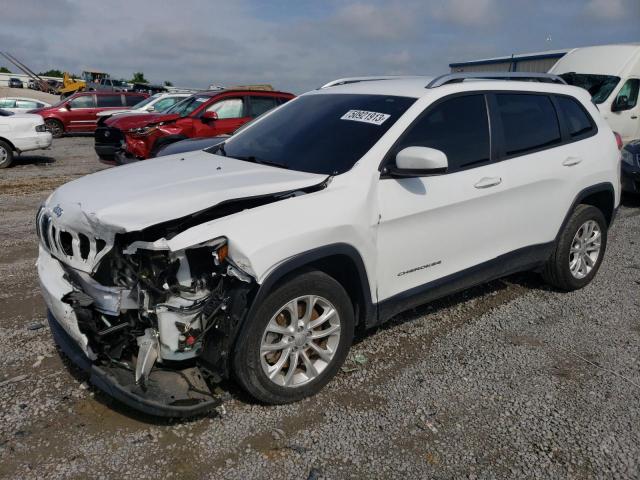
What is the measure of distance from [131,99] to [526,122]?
64.4 feet

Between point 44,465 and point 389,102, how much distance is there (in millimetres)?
2966

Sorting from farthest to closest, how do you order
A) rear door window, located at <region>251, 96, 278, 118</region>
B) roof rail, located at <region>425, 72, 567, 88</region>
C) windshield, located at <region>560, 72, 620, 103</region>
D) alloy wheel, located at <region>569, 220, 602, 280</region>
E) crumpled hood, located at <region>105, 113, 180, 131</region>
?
1. windshield, located at <region>560, 72, 620, 103</region>
2. rear door window, located at <region>251, 96, 278, 118</region>
3. crumpled hood, located at <region>105, 113, 180, 131</region>
4. alloy wheel, located at <region>569, 220, 602, 280</region>
5. roof rail, located at <region>425, 72, 567, 88</region>

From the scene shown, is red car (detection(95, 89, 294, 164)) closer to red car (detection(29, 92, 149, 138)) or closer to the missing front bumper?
the missing front bumper

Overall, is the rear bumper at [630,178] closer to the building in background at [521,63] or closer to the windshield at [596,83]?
the windshield at [596,83]

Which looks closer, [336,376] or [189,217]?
[189,217]

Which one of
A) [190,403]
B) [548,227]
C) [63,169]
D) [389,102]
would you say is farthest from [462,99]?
[63,169]

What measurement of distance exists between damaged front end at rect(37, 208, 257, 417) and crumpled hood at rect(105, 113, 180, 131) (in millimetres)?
7884

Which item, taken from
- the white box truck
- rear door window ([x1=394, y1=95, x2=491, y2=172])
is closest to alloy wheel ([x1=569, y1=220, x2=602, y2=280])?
rear door window ([x1=394, y1=95, x2=491, y2=172])

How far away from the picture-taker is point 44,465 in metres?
2.69

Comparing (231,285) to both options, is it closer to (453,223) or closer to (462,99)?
(453,223)

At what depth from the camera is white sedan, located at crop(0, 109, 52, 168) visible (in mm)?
12174

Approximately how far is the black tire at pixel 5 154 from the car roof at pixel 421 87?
34.0ft

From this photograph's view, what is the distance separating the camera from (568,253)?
4797 millimetres

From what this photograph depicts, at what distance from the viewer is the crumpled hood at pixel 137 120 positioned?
1037 centimetres
